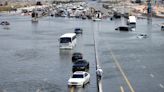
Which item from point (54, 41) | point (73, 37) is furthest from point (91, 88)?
point (54, 41)

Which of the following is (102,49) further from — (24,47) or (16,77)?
(16,77)

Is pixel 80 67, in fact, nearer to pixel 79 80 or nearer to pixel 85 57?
pixel 79 80

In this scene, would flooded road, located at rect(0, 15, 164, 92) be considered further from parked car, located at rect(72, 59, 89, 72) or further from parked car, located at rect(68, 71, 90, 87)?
parked car, located at rect(72, 59, 89, 72)

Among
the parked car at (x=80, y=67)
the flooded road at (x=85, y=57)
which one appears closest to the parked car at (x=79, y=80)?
the flooded road at (x=85, y=57)

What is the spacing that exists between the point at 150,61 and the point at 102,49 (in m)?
14.5

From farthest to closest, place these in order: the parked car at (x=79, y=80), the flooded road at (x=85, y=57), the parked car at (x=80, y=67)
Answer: the parked car at (x=80, y=67) → the flooded road at (x=85, y=57) → the parked car at (x=79, y=80)

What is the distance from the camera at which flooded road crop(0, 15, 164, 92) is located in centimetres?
A: 5043

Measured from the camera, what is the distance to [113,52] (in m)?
76.4

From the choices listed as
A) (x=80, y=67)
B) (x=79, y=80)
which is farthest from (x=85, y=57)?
(x=79, y=80)

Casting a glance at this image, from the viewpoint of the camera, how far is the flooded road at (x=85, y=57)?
5043 cm

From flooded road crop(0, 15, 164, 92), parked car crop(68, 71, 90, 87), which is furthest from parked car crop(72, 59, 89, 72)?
parked car crop(68, 71, 90, 87)

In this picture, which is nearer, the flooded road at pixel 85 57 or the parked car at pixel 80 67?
the flooded road at pixel 85 57

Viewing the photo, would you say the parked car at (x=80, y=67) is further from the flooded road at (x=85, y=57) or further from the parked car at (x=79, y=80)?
the parked car at (x=79, y=80)

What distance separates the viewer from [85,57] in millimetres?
71062
